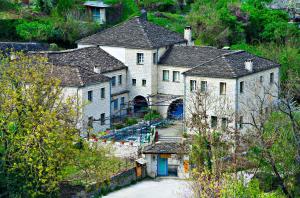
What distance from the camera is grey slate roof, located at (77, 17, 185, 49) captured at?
2803 inches

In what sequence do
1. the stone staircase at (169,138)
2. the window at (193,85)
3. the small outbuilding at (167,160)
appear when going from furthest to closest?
the window at (193,85), the stone staircase at (169,138), the small outbuilding at (167,160)

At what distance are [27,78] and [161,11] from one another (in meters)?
50.9

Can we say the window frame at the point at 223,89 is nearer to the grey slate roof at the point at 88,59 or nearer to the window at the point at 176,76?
the window at the point at 176,76

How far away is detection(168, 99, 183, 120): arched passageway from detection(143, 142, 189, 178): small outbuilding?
32.2ft

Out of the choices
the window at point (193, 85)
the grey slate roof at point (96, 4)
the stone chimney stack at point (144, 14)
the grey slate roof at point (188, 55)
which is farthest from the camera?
the grey slate roof at point (96, 4)

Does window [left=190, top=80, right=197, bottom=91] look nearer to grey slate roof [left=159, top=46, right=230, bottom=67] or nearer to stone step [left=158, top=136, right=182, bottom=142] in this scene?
grey slate roof [left=159, top=46, right=230, bottom=67]

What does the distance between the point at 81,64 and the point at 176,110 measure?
8.01m

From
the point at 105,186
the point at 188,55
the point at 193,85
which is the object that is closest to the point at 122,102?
the point at 188,55

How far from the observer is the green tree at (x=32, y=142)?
47.8 metres

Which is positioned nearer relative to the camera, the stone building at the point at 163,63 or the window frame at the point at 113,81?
the stone building at the point at 163,63

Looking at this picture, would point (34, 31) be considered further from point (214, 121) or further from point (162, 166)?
point (162, 166)

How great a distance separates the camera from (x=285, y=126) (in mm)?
54875

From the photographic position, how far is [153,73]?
71.0 meters

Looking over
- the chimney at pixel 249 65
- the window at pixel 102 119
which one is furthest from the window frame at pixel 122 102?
the chimney at pixel 249 65
